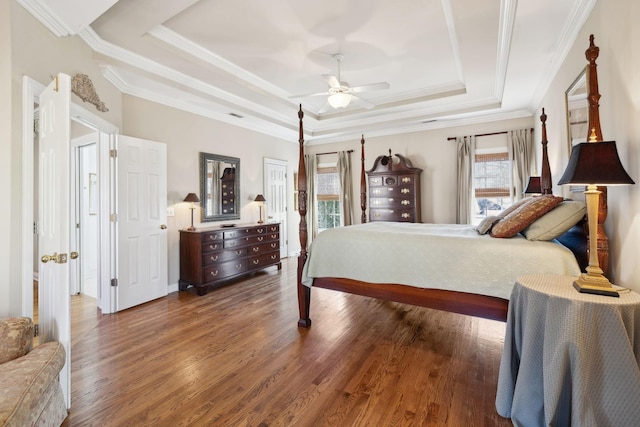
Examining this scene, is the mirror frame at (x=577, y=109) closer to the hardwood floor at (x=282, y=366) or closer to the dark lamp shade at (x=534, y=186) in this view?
the dark lamp shade at (x=534, y=186)

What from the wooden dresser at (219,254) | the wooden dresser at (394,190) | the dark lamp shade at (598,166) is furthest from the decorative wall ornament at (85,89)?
the wooden dresser at (394,190)

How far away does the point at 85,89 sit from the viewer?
110 inches

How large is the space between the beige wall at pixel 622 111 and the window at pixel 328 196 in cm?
485

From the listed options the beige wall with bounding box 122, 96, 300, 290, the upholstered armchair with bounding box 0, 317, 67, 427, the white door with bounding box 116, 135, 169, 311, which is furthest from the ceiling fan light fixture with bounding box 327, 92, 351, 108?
the upholstered armchair with bounding box 0, 317, 67, 427

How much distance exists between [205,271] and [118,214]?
4.12ft

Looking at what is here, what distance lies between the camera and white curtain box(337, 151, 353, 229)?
6.39 metres

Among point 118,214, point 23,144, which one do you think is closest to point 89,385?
point 23,144

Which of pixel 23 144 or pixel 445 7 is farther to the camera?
pixel 445 7

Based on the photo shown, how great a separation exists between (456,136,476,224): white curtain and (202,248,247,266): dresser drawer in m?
3.75

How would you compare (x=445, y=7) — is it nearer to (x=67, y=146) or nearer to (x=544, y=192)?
(x=544, y=192)

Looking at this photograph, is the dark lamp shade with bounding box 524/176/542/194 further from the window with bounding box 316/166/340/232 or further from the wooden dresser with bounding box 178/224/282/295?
the wooden dresser with bounding box 178/224/282/295

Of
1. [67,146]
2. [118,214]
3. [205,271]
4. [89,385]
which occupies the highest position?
[67,146]

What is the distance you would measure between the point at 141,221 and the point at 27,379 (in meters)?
2.55

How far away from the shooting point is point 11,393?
125 centimetres
